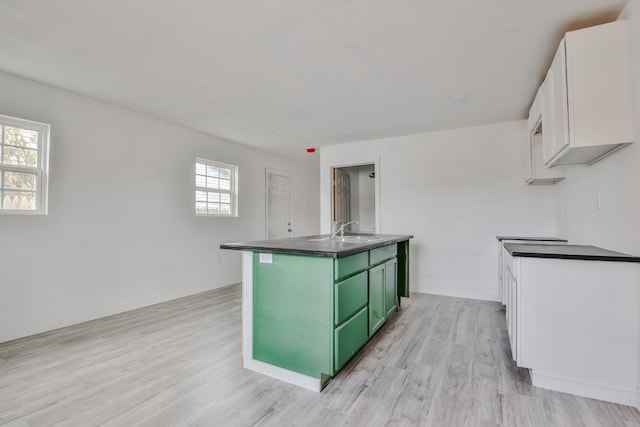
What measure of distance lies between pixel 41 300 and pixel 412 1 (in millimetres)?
4139

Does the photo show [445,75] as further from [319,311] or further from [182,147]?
[182,147]

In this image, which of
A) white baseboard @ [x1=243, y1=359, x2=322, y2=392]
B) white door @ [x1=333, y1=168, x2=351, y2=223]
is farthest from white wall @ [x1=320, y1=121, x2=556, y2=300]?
white baseboard @ [x1=243, y1=359, x2=322, y2=392]

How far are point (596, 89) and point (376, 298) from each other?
217 centimetres

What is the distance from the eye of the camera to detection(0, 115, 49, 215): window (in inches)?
113

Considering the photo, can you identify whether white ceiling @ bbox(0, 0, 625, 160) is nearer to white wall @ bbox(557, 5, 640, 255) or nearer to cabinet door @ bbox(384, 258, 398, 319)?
white wall @ bbox(557, 5, 640, 255)

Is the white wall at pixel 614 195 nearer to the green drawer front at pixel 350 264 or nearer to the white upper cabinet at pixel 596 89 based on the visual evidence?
the white upper cabinet at pixel 596 89

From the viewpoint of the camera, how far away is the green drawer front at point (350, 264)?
2059 millimetres

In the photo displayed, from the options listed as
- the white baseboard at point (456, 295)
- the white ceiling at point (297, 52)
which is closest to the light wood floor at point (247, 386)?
the white baseboard at point (456, 295)

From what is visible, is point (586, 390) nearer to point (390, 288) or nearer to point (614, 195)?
point (614, 195)

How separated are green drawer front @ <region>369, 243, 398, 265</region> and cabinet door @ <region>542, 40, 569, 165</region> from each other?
1560mm

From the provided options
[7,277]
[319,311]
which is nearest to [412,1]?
[319,311]

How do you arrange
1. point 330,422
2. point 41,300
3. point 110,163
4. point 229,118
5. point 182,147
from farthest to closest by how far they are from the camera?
point 182,147
point 229,118
point 110,163
point 41,300
point 330,422

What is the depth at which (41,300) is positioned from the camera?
3.05 metres

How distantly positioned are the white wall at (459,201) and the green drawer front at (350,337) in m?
2.45
